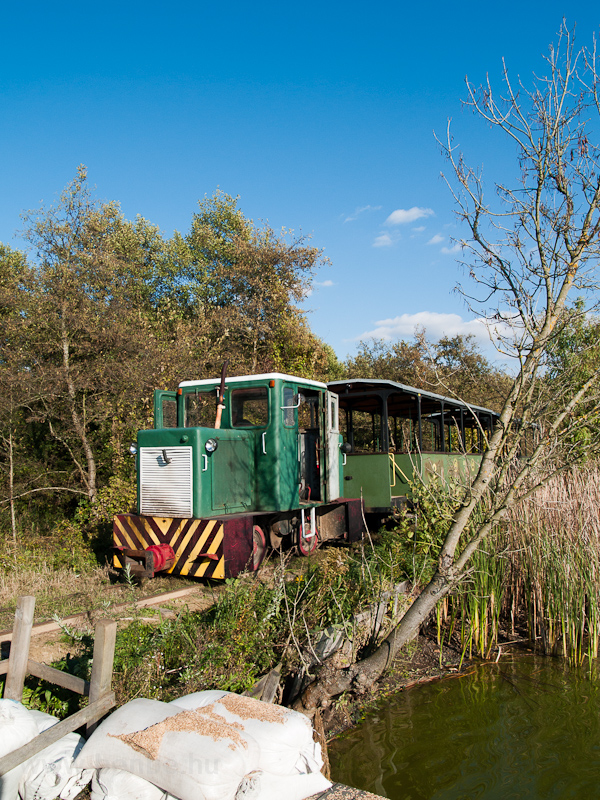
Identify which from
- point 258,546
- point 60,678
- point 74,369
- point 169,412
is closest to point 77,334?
point 74,369

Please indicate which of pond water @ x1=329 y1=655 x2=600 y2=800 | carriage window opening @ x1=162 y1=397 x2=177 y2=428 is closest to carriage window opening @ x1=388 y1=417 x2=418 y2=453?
carriage window opening @ x1=162 y1=397 x2=177 y2=428

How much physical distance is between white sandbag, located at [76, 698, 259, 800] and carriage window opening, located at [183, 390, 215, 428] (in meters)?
4.82

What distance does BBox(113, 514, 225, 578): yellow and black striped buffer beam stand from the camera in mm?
6344

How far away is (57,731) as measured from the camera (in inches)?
121

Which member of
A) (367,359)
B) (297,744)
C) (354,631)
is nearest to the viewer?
(297,744)

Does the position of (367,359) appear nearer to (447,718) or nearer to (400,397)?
(400,397)

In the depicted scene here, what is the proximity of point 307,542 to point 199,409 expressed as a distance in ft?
7.99

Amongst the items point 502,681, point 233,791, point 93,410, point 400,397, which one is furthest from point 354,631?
point 93,410

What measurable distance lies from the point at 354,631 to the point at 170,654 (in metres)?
1.63

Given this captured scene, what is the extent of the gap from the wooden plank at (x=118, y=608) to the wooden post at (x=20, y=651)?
380mm

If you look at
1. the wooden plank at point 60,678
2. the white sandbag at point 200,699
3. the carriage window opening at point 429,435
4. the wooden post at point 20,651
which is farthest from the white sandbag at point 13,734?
the carriage window opening at point 429,435

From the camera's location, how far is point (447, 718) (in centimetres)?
465

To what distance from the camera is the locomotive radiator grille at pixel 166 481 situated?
6.63 metres

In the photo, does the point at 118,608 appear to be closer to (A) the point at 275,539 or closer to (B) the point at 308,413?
(A) the point at 275,539
